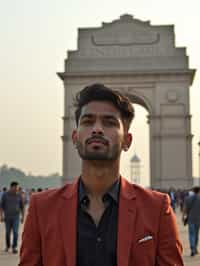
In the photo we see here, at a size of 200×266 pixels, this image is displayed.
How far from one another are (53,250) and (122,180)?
40 cm

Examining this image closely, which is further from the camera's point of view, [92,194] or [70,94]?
[70,94]

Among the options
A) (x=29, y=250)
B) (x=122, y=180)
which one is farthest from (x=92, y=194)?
(x=29, y=250)

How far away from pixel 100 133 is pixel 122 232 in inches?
14.6

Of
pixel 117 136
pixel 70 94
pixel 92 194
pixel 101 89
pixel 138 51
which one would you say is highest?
pixel 138 51

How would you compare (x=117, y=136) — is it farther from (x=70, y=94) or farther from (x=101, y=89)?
(x=70, y=94)

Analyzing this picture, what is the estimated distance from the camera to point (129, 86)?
3134 centimetres

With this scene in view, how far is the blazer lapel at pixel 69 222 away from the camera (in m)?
2.03

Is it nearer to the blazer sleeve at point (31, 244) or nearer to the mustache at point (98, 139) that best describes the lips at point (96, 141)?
the mustache at point (98, 139)

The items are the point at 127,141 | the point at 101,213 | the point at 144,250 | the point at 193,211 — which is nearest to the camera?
the point at 144,250

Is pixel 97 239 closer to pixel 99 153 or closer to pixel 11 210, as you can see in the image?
pixel 99 153

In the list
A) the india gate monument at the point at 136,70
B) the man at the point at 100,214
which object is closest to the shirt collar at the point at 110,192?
the man at the point at 100,214

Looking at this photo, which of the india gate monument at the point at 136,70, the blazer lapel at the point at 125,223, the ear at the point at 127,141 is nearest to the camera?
the blazer lapel at the point at 125,223

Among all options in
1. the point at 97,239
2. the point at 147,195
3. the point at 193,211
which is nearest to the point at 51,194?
the point at 97,239

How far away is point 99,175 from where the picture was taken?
6.98ft
